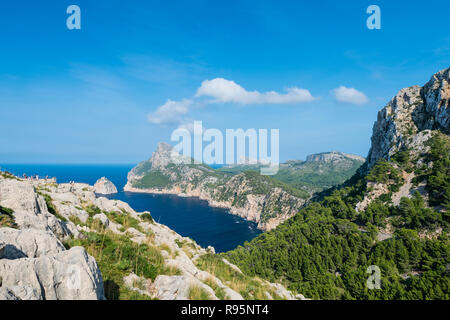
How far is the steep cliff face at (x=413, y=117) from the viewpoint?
69.9m

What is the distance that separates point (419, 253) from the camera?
40.6m

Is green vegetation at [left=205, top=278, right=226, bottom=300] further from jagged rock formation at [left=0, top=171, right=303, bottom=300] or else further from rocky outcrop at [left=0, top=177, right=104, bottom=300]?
rocky outcrop at [left=0, top=177, right=104, bottom=300]

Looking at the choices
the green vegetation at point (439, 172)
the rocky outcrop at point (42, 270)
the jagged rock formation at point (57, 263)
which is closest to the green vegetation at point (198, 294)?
the jagged rock formation at point (57, 263)

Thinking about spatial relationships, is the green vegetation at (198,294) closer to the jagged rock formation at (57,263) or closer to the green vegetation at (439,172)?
the jagged rock formation at (57,263)

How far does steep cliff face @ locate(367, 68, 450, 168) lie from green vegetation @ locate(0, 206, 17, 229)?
3638 inches

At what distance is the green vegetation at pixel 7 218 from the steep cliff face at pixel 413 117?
92.4 meters

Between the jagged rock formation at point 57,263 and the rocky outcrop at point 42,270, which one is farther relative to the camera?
the jagged rock formation at point 57,263

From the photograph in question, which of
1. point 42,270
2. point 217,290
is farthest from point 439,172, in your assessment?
point 42,270

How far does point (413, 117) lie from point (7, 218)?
368ft

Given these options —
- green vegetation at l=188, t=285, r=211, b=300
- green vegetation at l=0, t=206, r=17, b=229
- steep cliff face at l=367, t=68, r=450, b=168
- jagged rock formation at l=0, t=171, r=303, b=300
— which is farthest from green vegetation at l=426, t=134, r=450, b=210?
green vegetation at l=0, t=206, r=17, b=229

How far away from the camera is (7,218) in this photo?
952cm

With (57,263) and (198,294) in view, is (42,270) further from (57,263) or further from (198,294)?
(198,294)
